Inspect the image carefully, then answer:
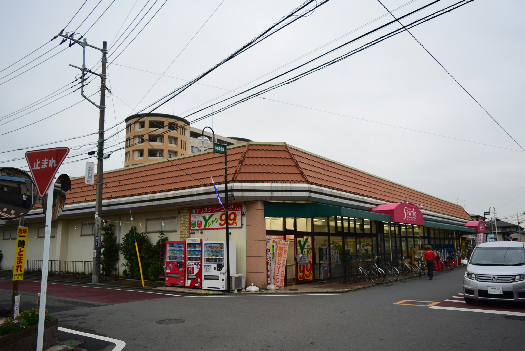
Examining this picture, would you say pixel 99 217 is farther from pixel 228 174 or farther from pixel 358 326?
pixel 358 326

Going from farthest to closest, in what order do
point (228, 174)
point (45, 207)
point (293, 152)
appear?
1. point (293, 152)
2. point (228, 174)
3. point (45, 207)

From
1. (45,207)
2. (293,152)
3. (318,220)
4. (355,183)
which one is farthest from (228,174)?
(45,207)

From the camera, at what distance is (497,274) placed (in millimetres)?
10062

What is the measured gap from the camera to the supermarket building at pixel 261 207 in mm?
16078

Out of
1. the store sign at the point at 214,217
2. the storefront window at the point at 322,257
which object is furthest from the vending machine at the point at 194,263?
the storefront window at the point at 322,257

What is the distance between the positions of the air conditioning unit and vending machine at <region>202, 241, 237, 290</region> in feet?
0.82

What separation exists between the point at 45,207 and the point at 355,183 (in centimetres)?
1815

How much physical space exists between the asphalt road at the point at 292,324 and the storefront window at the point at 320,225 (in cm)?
600

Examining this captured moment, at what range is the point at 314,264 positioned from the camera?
18375mm

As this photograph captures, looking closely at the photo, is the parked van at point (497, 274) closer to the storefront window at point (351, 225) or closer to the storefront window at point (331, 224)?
the storefront window at point (331, 224)

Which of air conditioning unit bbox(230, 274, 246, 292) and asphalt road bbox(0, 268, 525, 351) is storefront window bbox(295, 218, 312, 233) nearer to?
air conditioning unit bbox(230, 274, 246, 292)

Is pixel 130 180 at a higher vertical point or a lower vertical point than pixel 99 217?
higher

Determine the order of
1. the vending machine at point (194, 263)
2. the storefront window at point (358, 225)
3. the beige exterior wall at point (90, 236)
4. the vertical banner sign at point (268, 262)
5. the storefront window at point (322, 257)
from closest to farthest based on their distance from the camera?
the vertical banner sign at point (268, 262) < the vending machine at point (194, 263) < the beige exterior wall at point (90, 236) < the storefront window at point (322, 257) < the storefront window at point (358, 225)

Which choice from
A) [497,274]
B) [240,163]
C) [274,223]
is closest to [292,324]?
[497,274]
